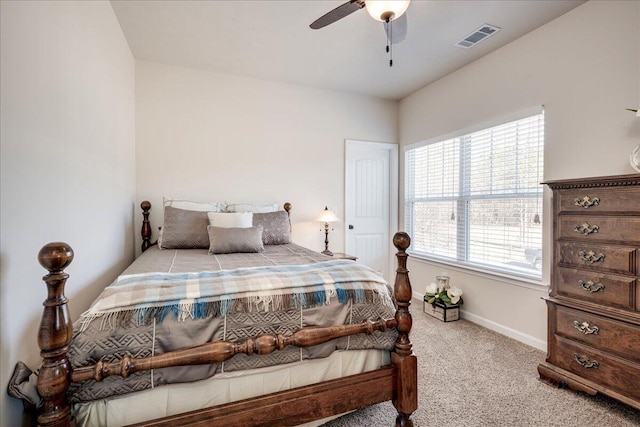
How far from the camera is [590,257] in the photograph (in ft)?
6.01

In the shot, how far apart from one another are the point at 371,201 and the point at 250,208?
5.90ft

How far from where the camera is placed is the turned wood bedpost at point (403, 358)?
1467 millimetres

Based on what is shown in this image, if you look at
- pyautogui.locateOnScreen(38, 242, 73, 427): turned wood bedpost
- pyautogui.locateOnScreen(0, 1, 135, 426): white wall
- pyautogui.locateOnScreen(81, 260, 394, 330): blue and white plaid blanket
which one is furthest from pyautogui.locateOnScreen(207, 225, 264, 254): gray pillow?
pyautogui.locateOnScreen(38, 242, 73, 427): turned wood bedpost

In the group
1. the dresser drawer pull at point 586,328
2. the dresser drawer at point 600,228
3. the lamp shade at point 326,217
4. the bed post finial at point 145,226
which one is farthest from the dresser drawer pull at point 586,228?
the bed post finial at point 145,226

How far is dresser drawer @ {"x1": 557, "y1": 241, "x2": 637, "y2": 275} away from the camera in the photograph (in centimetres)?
167

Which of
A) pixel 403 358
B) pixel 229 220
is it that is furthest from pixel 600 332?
pixel 229 220

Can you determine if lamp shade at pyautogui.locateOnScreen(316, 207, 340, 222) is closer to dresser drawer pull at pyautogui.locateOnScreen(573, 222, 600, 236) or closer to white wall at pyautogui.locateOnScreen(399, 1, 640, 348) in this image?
white wall at pyautogui.locateOnScreen(399, 1, 640, 348)

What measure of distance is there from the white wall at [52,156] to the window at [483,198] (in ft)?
10.9

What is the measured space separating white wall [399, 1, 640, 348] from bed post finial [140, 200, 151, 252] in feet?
11.1

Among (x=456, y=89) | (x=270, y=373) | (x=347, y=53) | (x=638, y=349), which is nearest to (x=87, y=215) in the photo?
(x=270, y=373)

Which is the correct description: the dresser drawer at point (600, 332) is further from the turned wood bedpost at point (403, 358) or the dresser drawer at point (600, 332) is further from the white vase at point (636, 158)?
the turned wood bedpost at point (403, 358)

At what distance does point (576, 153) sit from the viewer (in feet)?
7.59

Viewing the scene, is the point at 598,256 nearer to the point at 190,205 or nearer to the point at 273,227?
the point at 273,227

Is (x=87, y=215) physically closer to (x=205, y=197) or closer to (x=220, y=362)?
(x=220, y=362)
